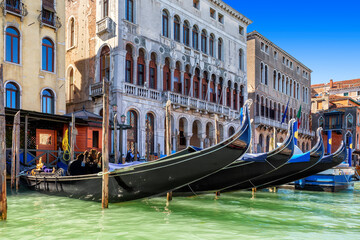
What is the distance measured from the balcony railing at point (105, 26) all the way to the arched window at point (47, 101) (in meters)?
3.32

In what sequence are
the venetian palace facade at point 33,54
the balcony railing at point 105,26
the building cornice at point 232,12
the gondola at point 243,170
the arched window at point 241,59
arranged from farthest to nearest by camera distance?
the arched window at point 241,59
the building cornice at point 232,12
the balcony railing at point 105,26
the venetian palace facade at point 33,54
the gondola at point 243,170

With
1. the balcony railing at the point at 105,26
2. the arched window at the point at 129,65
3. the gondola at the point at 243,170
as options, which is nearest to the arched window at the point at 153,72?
the arched window at the point at 129,65

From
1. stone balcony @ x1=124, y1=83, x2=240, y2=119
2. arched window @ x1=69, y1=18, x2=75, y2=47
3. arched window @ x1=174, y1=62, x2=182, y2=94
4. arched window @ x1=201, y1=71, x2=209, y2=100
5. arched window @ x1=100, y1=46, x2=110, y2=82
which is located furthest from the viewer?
arched window @ x1=201, y1=71, x2=209, y2=100

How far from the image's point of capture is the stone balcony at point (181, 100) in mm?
14352

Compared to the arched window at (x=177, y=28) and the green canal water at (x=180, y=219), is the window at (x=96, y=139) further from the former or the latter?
the arched window at (x=177, y=28)

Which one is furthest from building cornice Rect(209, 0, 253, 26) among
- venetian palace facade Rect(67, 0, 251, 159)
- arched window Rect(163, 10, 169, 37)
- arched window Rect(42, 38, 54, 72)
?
arched window Rect(42, 38, 54, 72)

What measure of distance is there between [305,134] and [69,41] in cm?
2003

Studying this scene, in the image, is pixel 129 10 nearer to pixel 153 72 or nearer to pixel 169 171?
pixel 153 72

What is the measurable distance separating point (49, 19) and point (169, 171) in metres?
9.33

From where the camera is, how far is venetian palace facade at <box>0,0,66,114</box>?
1181cm

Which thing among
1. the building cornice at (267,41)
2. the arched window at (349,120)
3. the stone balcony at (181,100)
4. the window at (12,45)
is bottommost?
the arched window at (349,120)

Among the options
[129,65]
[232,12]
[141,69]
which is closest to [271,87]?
[232,12]

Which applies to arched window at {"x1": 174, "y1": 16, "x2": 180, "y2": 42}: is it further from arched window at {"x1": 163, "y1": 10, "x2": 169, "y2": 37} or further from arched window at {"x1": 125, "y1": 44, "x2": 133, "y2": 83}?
arched window at {"x1": 125, "y1": 44, "x2": 133, "y2": 83}

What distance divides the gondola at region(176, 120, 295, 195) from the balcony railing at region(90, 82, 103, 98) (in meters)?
7.30
